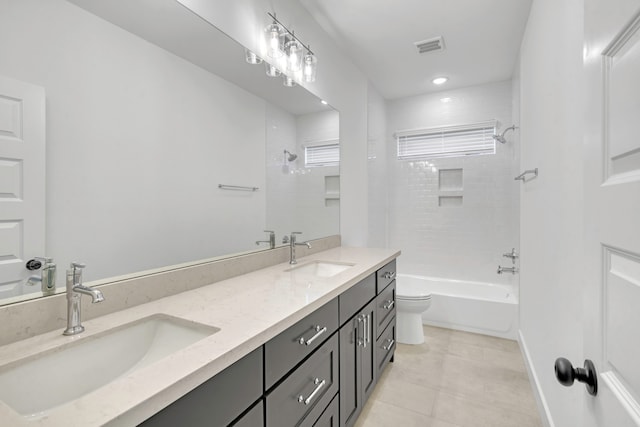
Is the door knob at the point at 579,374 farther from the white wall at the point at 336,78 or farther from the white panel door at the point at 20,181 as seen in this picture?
the white wall at the point at 336,78

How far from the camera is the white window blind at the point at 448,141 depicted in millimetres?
3414

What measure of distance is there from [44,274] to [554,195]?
199 cm

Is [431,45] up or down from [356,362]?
up

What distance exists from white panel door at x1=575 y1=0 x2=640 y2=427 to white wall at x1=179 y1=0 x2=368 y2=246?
1.45 meters

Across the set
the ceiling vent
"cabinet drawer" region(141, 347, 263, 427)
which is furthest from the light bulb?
"cabinet drawer" region(141, 347, 263, 427)

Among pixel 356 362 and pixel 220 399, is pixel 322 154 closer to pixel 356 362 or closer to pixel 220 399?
pixel 356 362

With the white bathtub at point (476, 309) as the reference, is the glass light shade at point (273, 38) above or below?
above

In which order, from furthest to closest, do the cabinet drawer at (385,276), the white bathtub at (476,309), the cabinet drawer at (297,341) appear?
the white bathtub at (476,309), the cabinet drawer at (385,276), the cabinet drawer at (297,341)

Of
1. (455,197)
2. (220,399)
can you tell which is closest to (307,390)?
(220,399)

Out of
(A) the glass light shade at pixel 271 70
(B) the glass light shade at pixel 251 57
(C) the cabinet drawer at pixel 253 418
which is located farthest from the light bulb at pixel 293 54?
(C) the cabinet drawer at pixel 253 418

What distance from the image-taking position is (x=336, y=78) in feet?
8.58

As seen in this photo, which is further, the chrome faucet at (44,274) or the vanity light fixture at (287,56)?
the vanity light fixture at (287,56)

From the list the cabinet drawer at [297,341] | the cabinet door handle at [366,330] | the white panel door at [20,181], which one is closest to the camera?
the white panel door at [20,181]

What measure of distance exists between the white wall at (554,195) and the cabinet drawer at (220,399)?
1159 millimetres
